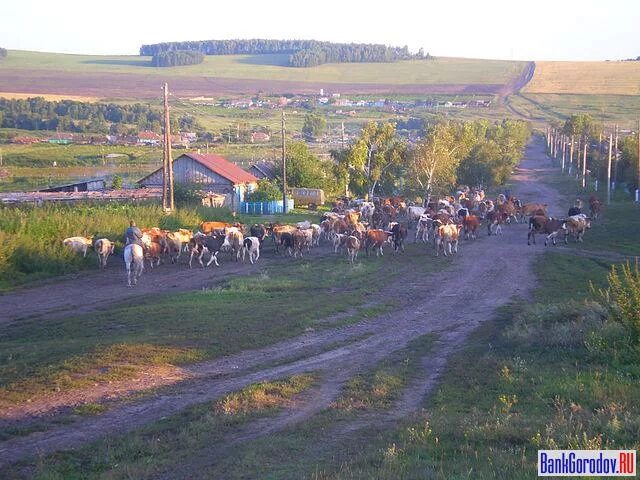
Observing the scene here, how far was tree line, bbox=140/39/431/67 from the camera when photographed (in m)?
147

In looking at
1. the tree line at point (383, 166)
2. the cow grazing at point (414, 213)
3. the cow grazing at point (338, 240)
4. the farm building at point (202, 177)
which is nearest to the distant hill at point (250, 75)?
the tree line at point (383, 166)

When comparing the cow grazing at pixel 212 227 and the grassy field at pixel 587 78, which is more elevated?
the grassy field at pixel 587 78

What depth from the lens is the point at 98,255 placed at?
32562 mm

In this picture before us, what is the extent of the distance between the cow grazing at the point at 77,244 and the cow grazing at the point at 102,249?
478 millimetres

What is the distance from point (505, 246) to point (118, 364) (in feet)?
86.6

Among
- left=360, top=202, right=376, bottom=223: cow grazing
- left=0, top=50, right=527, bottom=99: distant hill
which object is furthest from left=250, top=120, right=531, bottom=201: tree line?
left=0, top=50, right=527, bottom=99: distant hill

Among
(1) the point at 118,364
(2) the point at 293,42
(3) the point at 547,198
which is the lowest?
(3) the point at 547,198

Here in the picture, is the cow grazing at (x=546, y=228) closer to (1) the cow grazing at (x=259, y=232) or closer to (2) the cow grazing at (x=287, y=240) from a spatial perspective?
(2) the cow grazing at (x=287, y=240)

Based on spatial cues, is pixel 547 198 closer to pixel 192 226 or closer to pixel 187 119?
pixel 192 226

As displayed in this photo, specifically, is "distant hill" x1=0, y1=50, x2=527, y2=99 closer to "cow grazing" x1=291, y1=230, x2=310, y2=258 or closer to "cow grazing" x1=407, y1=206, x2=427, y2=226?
"cow grazing" x1=407, y1=206, x2=427, y2=226

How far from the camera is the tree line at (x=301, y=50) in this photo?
147 metres

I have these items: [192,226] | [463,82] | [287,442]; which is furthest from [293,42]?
[287,442]

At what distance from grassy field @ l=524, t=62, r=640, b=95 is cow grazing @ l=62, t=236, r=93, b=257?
10314 cm

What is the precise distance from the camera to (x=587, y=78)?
129 meters
